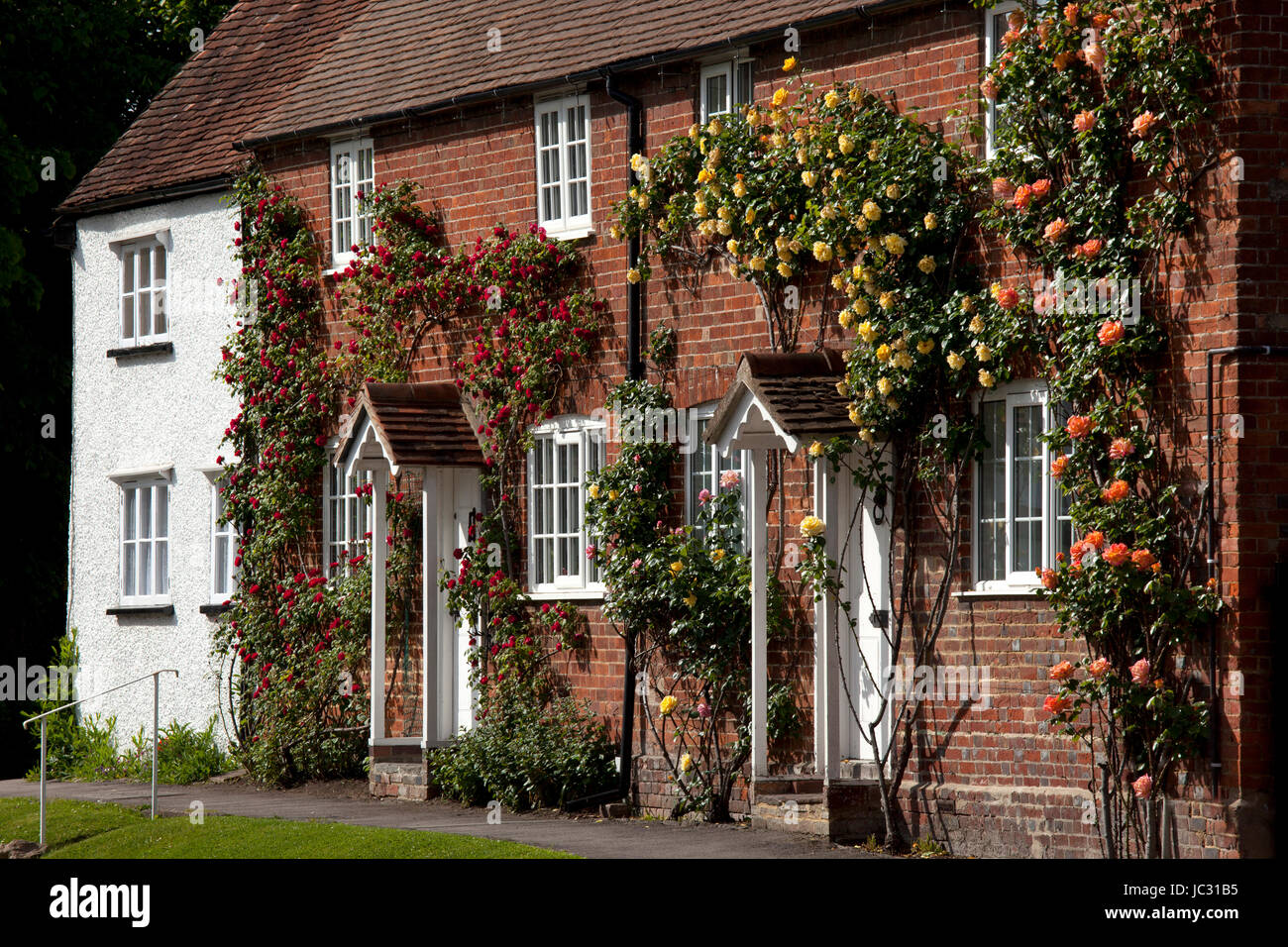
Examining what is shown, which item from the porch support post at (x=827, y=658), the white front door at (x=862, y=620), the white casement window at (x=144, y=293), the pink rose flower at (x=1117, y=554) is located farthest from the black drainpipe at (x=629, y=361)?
the white casement window at (x=144, y=293)

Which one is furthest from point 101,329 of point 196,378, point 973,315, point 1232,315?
point 1232,315

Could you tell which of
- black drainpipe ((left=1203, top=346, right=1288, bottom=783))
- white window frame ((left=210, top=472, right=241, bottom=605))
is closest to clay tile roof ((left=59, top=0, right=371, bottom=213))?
white window frame ((left=210, top=472, right=241, bottom=605))

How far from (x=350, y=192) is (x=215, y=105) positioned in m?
4.27

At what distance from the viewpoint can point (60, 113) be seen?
27234 mm

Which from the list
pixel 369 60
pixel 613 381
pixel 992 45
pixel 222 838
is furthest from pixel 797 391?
pixel 369 60

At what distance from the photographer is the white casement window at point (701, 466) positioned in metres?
15.6

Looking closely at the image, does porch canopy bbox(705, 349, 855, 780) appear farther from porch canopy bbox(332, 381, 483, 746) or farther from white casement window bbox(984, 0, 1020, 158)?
porch canopy bbox(332, 381, 483, 746)

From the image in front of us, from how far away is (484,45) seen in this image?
60.6 ft

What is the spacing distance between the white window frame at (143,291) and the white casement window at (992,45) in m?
11.5

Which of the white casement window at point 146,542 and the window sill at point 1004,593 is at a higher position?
the white casement window at point 146,542

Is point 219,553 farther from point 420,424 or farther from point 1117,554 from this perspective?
point 1117,554

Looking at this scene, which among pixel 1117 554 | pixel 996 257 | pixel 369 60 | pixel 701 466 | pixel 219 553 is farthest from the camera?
pixel 219 553

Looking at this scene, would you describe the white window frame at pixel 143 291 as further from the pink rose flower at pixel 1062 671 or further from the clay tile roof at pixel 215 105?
the pink rose flower at pixel 1062 671

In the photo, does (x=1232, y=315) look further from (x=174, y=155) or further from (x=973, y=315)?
(x=174, y=155)
